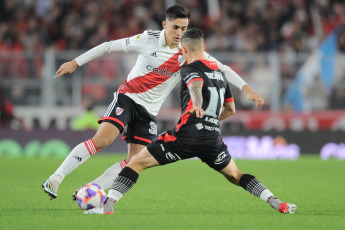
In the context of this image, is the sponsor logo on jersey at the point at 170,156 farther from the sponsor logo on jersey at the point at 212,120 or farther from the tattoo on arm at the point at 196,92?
the tattoo on arm at the point at 196,92

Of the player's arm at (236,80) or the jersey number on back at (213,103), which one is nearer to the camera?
the jersey number on back at (213,103)

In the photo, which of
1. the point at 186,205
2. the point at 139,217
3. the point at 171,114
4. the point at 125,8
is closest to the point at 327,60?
the point at 171,114

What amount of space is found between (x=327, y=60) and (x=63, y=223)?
1416cm

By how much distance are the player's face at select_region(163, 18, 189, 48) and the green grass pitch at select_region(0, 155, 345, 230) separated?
1.90 m

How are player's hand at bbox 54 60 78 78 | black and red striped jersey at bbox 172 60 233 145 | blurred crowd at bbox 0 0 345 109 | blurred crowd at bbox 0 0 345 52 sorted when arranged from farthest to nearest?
blurred crowd at bbox 0 0 345 52
blurred crowd at bbox 0 0 345 109
player's hand at bbox 54 60 78 78
black and red striped jersey at bbox 172 60 233 145

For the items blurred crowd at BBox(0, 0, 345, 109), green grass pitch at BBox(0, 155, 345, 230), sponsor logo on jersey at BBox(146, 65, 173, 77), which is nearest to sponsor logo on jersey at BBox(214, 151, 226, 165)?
green grass pitch at BBox(0, 155, 345, 230)

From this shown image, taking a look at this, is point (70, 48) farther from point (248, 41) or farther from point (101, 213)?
point (101, 213)

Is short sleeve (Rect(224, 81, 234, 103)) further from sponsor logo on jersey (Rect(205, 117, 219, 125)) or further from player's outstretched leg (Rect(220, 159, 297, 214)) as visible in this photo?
player's outstretched leg (Rect(220, 159, 297, 214))

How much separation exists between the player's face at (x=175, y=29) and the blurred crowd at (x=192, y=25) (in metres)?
10.7

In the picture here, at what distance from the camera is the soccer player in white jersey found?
805 cm

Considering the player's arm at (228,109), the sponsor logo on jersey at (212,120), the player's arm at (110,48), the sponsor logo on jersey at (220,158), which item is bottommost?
the sponsor logo on jersey at (220,158)

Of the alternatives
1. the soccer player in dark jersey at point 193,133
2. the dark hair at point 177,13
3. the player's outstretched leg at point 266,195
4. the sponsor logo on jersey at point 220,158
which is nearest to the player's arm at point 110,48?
the dark hair at point 177,13

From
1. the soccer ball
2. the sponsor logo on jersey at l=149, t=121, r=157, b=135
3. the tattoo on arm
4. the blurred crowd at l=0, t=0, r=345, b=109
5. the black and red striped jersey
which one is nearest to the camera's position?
the tattoo on arm

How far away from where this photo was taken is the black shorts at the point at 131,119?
816 cm
